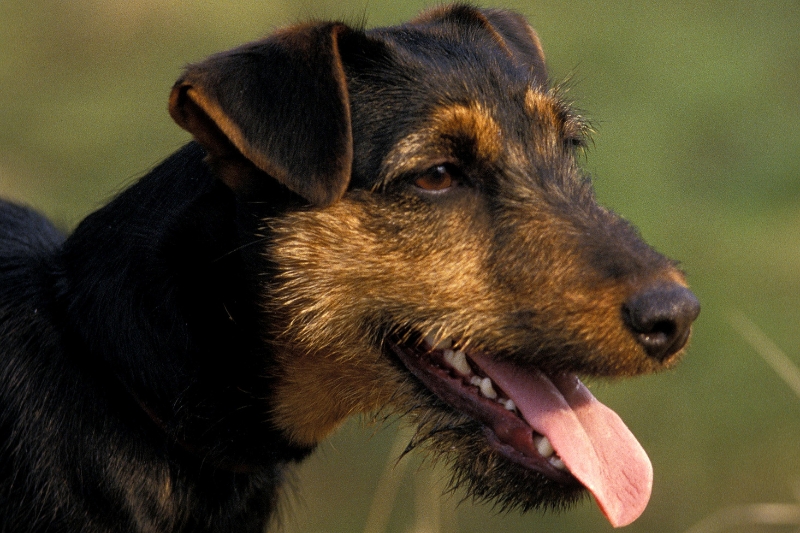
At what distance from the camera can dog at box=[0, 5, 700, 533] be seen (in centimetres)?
349

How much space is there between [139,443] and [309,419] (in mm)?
565

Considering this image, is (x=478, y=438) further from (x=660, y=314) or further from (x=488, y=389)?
(x=660, y=314)

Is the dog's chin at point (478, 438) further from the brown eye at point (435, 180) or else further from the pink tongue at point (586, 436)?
the brown eye at point (435, 180)

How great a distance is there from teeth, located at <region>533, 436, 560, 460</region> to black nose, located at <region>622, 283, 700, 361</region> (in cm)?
43

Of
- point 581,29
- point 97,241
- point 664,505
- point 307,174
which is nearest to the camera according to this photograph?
→ point 307,174

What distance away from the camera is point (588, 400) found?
3.64 meters

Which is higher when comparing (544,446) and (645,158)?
(544,446)

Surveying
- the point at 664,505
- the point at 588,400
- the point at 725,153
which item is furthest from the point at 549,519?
the point at 725,153

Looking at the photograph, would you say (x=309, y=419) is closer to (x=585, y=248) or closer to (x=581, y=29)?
(x=585, y=248)

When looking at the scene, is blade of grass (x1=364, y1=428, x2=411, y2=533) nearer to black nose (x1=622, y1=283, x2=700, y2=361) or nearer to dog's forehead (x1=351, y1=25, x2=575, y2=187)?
dog's forehead (x1=351, y1=25, x2=575, y2=187)

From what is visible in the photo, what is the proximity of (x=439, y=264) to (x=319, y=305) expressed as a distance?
0.41 m

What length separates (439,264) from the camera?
3.58 meters

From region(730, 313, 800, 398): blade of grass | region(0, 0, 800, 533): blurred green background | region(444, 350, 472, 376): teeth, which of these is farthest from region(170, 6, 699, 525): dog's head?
region(730, 313, 800, 398): blade of grass

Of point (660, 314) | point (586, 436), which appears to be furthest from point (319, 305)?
point (660, 314)
